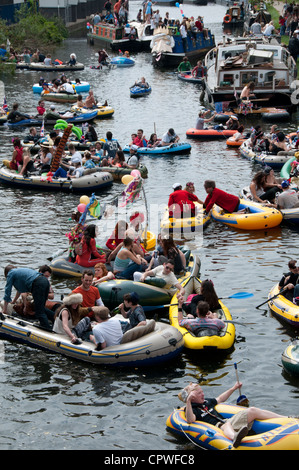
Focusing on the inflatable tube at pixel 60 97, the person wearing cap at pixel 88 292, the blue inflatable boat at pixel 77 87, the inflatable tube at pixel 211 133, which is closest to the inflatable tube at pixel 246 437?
the person wearing cap at pixel 88 292

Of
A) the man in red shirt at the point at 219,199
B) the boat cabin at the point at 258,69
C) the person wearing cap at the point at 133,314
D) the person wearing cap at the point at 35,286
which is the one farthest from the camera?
the boat cabin at the point at 258,69

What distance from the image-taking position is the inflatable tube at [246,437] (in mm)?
11250

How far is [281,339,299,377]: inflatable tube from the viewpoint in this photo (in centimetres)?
1405

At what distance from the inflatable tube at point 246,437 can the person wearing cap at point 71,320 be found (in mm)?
3220

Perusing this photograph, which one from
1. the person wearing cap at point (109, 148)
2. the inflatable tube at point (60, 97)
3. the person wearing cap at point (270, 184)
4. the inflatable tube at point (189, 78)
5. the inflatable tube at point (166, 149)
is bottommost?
the person wearing cap at point (270, 184)

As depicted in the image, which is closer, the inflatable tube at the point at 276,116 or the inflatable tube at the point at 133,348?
the inflatable tube at the point at 133,348

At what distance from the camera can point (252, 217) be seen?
2222cm

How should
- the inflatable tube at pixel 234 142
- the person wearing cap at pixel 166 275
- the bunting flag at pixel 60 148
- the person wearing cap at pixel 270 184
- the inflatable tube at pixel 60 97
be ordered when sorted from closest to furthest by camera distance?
the person wearing cap at pixel 166 275
the person wearing cap at pixel 270 184
the bunting flag at pixel 60 148
the inflatable tube at pixel 234 142
the inflatable tube at pixel 60 97

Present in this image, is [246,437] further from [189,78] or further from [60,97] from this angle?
[189,78]

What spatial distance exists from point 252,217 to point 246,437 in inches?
448

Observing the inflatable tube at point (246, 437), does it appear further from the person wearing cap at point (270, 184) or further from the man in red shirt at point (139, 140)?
the man in red shirt at point (139, 140)

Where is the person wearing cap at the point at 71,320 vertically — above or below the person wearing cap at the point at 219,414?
above

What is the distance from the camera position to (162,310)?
17.2 m

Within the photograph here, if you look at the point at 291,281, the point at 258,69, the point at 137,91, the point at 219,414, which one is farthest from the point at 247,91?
the point at 219,414
